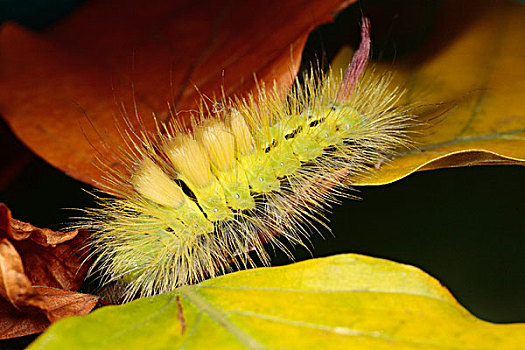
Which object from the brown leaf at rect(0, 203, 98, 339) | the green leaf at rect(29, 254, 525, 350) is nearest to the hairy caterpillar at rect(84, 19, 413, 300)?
the brown leaf at rect(0, 203, 98, 339)

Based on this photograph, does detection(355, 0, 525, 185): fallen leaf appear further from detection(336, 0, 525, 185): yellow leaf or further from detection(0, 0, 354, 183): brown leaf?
detection(0, 0, 354, 183): brown leaf

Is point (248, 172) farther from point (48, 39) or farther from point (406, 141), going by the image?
point (48, 39)

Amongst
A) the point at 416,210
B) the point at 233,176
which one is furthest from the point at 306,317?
the point at 416,210

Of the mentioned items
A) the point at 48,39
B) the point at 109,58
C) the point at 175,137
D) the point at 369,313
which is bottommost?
the point at 369,313

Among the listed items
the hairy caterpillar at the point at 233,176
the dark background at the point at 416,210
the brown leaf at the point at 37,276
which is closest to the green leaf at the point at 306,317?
the brown leaf at the point at 37,276

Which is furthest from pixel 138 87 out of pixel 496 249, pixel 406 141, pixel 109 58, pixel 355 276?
pixel 496 249
